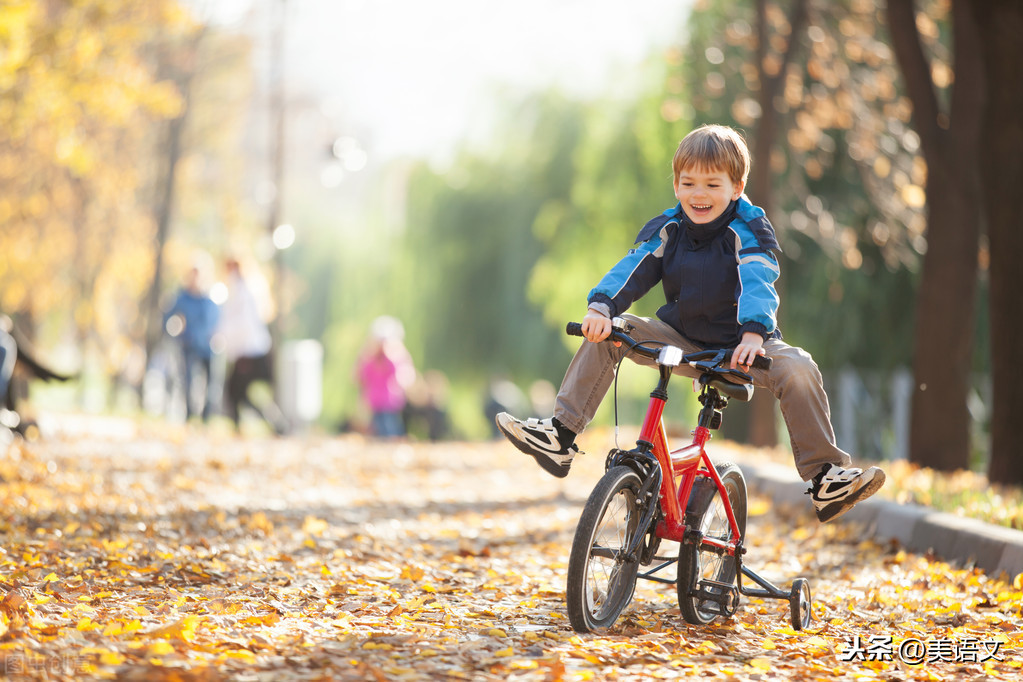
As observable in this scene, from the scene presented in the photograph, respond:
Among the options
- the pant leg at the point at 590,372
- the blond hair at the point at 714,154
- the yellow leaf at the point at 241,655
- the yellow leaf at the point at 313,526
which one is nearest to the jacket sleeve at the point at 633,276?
the pant leg at the point at 590,372

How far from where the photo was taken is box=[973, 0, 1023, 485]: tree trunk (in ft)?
28.6

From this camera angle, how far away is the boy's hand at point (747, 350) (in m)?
4.32

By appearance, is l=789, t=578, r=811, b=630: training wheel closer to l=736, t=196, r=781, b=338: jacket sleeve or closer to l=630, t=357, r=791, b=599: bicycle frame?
l=630, t=357, r=791, b=599: bicycle frame

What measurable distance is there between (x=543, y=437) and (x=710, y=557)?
94 centimetres

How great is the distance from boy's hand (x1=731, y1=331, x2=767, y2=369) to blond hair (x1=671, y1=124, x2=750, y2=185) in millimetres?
643

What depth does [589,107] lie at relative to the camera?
22734 millimetres

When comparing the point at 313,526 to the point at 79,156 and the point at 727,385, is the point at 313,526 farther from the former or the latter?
the point at 79,156

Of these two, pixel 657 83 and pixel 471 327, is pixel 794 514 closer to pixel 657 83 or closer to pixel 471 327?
pixel 657 83

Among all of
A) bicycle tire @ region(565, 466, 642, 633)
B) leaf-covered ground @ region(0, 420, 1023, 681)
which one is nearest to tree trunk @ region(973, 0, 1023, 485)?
leaf-covered ground @ region(0, 420, 1023, 681)

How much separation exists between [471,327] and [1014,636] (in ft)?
68.2

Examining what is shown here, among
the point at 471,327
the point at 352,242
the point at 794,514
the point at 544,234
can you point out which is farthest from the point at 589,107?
the point at 794,514

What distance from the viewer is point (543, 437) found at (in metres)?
4.70

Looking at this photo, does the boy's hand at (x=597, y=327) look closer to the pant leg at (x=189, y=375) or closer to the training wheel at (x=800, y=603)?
the training wheel at (x=800, y=603)

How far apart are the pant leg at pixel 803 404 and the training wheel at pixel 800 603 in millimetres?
558
